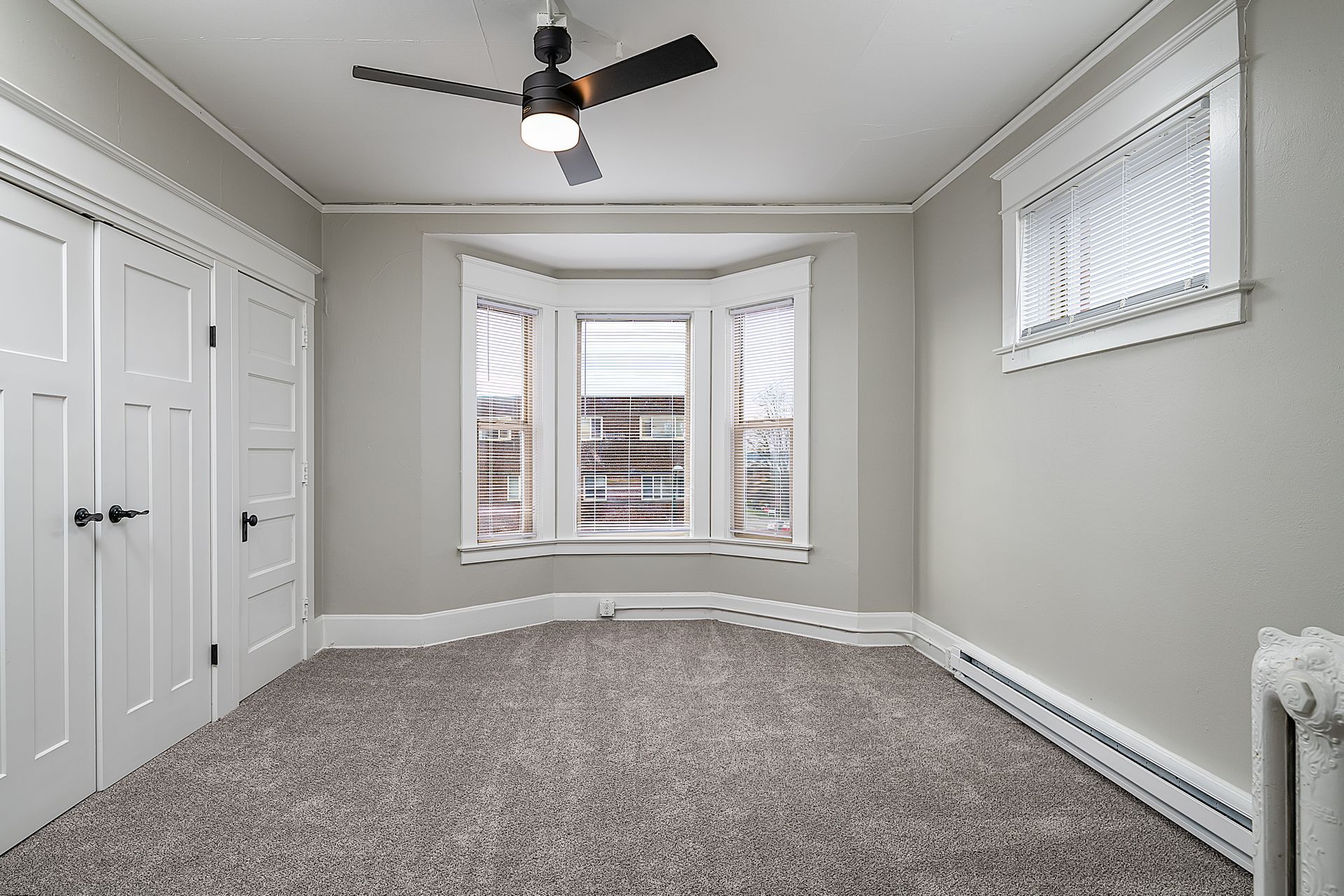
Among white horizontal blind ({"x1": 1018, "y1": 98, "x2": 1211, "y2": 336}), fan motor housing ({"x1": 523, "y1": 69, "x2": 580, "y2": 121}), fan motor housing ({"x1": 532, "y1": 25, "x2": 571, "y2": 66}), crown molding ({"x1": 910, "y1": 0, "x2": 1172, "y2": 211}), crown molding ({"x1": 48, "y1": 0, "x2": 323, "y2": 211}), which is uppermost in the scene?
crown molding ({"x1": 910, "y1": 0, "x2": 1172, "y2": 211})

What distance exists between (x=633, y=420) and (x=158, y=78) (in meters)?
3.12

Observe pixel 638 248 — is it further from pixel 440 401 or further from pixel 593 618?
pixel 593 618

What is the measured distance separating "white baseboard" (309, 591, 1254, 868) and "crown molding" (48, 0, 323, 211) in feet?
8.37

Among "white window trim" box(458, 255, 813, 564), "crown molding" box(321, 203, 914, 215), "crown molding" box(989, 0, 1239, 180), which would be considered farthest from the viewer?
"white window trim" box(458, 255, 813, 564)

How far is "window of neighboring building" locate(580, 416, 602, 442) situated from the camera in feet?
16.5

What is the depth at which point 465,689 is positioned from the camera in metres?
3.54

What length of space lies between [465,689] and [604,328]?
2606 mm

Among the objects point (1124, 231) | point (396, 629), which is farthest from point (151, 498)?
point (1124, 231)

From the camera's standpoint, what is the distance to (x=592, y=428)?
5027 millimetres

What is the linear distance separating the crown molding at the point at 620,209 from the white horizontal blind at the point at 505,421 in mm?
626

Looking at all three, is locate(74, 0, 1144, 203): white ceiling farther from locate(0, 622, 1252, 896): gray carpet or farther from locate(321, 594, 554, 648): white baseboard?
locate(0, 622, 1252, 896): gray carpet

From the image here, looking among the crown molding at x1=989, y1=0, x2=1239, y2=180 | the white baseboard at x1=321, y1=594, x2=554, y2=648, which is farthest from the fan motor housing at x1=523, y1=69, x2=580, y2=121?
the white baseboard at x1=321, y1=594, x2=554, y2=648

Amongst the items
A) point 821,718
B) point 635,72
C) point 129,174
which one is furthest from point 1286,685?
point 129,174

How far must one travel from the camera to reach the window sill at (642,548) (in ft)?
15.2
